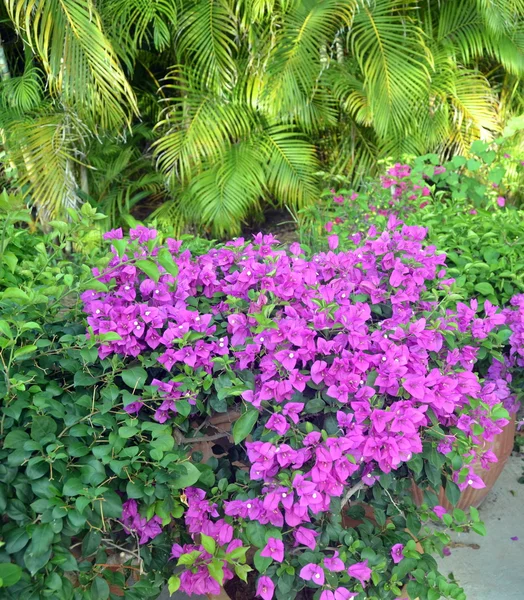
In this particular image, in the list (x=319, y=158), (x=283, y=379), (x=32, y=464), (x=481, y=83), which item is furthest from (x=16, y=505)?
(x=481, y=83)

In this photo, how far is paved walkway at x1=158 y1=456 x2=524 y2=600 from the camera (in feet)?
7.24

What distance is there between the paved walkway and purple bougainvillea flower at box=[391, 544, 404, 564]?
0.73 meters

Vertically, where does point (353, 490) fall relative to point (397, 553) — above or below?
above

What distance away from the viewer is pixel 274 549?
144 cm

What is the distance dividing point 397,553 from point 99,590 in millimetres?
683

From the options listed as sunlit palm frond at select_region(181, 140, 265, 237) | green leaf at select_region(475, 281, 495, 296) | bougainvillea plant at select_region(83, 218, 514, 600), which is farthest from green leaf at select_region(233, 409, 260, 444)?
sunlit palm frond at select_region(181, 140, 265, 237)

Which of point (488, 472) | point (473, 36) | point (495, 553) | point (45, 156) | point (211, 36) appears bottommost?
point (495, 553)

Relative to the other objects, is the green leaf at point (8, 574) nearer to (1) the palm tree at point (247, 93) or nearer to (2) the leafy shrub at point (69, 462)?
(2) the leafy shrub at point (69, 462)

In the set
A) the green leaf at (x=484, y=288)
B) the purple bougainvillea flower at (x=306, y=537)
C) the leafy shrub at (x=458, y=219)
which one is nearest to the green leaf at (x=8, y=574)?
the purple bougainvillea flower at (x=306, y=537)

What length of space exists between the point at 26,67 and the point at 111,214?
1.07m

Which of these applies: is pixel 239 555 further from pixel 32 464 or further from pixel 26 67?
pixel 26 67

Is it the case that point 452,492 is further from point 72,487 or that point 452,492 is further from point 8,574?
point 8,574

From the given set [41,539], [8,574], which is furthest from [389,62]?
[8,574]

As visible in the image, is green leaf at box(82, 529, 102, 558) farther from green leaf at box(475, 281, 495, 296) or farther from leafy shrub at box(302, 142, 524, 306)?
green leaf at box(475, 281, 495, 296)
